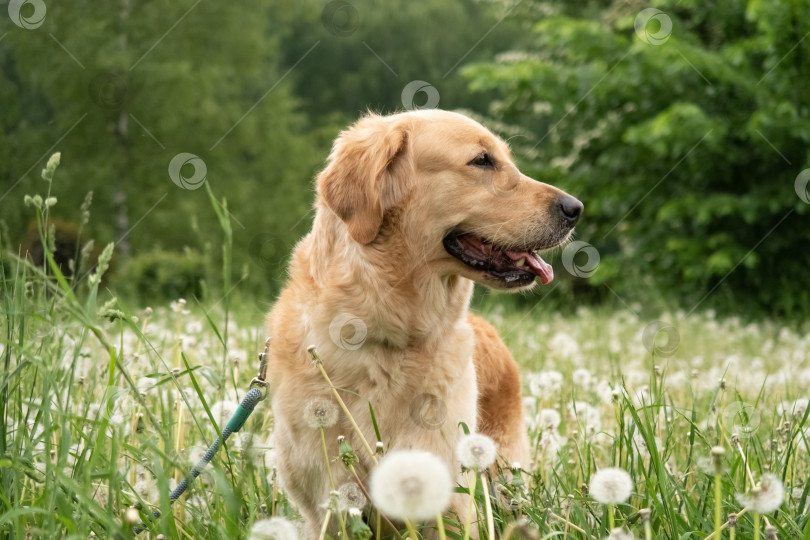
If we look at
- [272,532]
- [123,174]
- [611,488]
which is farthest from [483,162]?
[123,174]

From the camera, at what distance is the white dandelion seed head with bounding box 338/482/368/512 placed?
188 cm

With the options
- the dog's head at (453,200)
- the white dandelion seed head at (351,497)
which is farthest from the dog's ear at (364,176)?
the white dandelion seed head at (351,497)

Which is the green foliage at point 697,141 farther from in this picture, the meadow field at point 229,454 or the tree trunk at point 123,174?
the tree trunk at point 123,174

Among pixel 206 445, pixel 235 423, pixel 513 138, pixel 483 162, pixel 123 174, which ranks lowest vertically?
pixel 206 445

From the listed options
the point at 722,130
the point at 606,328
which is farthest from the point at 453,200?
the point at 722,130

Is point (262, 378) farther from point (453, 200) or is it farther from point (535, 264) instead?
point (535, 264)

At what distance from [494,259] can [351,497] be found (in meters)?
1.13

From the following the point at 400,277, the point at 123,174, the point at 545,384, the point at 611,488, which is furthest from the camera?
the point at 123,174

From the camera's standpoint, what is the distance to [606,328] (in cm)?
838

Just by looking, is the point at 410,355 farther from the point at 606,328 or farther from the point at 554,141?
the point at 554,141

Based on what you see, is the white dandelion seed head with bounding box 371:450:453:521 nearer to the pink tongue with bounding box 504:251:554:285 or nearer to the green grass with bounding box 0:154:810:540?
the green grass with bounding box 0:154:810:540

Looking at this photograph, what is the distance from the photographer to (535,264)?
2.84 m

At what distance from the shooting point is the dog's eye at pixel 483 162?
279 cm

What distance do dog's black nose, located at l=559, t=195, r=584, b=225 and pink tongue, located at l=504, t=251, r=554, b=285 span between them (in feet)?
0.63
